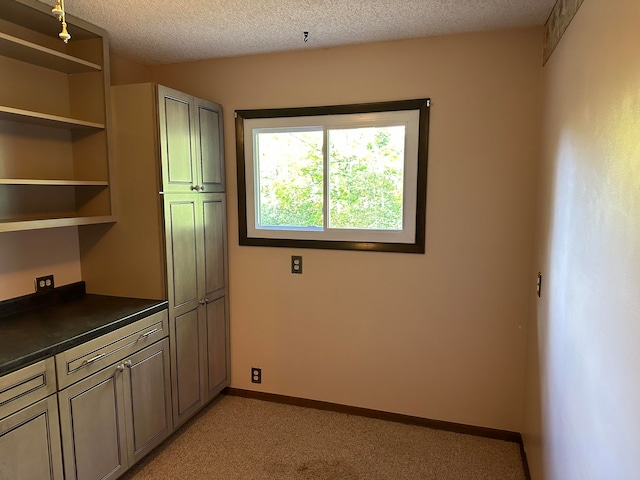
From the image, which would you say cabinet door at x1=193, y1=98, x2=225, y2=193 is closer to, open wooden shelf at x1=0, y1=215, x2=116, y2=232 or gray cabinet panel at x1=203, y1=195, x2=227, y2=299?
gray cabinet panel at x1=203, y1=195, x2=227, y2=299

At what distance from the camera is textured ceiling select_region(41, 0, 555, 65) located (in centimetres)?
206

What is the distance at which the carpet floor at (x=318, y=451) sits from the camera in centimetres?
236

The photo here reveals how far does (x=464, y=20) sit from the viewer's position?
7.45ft

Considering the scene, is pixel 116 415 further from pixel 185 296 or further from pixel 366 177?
pixel 366 177

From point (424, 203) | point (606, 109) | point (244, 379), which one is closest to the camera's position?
point (606, 109)

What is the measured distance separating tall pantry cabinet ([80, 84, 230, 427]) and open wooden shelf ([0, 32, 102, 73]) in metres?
0.20

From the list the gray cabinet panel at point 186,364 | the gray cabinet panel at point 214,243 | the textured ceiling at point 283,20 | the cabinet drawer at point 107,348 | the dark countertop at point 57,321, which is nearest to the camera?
the dark countertop at point 57,321

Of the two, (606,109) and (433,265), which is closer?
(606,109)

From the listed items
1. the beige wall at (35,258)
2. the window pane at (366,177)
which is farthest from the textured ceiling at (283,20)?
the beige wall at (35,258)

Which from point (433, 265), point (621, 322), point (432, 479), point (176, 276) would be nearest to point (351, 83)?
point (433, 265)

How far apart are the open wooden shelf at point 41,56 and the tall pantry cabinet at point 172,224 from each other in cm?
20

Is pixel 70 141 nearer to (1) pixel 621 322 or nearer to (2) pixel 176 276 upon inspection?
(2) pixel 176 276

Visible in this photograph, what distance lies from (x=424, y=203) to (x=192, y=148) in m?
1.53

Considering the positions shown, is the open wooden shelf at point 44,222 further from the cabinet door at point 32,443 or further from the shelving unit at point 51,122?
the cabinet door at point 32,443
